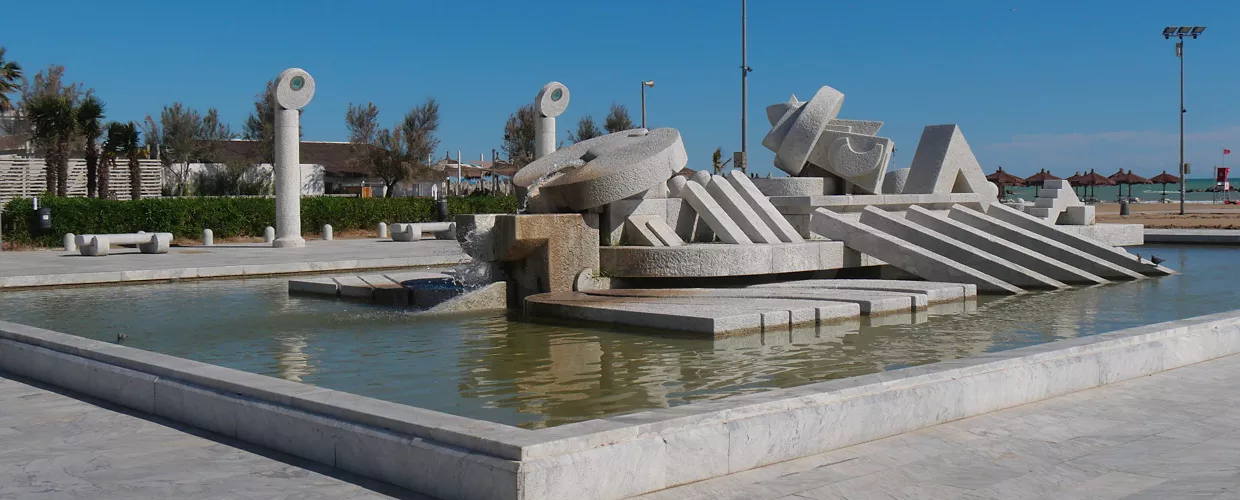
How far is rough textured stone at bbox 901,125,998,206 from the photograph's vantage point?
57.6 ft

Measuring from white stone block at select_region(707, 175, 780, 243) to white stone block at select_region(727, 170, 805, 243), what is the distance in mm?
94

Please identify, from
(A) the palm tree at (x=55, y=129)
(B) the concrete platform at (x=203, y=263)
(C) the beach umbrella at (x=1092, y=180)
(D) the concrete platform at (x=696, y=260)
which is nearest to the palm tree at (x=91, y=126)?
(A) the palm tree at (x=55, y=129)

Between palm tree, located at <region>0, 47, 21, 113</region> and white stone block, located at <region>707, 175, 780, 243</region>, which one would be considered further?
palm tree, located at <region>0, 47, 21, 113</region>

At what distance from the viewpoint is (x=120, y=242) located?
20938 millimetres

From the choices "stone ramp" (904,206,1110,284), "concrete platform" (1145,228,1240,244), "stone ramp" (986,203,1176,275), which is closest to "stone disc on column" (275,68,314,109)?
"stone ramp" (904,206,1110,284)

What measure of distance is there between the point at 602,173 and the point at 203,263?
31.3 ft

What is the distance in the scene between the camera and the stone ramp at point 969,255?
1347 cm

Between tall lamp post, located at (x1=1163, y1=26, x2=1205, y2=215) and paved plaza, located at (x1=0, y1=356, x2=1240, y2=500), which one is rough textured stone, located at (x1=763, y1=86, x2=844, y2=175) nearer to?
paved plaza, located at (x1=0, y1=356, x2=1240, y2=500)

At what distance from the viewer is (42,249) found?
22.9 m

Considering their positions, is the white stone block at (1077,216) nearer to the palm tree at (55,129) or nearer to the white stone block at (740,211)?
the white stone block at (740,211)

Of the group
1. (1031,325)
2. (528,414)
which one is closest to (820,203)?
(1031,325)

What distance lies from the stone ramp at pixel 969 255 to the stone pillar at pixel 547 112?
1414 centimetres

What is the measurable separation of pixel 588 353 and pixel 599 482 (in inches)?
158

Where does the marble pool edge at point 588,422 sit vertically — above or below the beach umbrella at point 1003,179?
below
